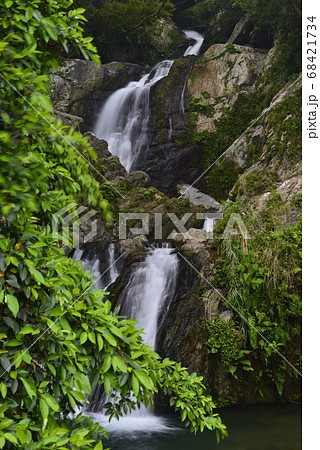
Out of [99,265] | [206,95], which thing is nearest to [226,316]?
[99,265]

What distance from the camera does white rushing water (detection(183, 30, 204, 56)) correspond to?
1803 cm

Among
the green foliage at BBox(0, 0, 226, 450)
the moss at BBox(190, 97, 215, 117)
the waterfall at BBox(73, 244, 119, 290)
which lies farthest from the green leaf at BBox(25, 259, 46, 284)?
the moss at BBox(190, 97, 215, 117)

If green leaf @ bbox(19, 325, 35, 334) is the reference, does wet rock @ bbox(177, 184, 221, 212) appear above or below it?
above

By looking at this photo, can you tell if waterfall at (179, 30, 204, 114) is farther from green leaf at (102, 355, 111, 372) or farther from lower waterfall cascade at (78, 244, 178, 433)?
green leaf at (102, 355, 111, 372)

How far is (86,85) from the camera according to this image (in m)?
16.1

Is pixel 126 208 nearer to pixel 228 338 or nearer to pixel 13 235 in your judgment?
pixel 228 338

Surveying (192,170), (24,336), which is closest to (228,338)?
(24,336)

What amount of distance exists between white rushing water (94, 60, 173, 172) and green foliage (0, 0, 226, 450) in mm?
11683

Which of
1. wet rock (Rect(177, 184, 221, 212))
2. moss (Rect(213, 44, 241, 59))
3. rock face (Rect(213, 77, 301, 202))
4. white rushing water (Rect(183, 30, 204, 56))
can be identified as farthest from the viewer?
white rushing water (Rect(183, 30, 204, 56))

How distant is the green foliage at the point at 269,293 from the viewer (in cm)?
588

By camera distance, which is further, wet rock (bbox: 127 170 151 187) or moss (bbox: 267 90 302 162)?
wet rock (bbox: 127 170 151 187)

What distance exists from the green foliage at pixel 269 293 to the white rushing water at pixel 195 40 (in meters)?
Result: 13.9

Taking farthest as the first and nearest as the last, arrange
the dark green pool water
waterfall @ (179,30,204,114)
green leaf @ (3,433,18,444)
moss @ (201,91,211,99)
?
waterfall @ (179,30,204,114), moss @ (201,91,211,99), the dark green pool water, green leaf @ (3,433,18,444)

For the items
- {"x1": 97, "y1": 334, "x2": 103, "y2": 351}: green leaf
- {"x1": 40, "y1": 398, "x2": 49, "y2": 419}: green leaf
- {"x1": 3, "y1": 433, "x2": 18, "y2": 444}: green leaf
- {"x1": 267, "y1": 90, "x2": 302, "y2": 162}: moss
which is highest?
{"x1": 267, "y1": 90, "x2": 302, "y2": 162}: moss
